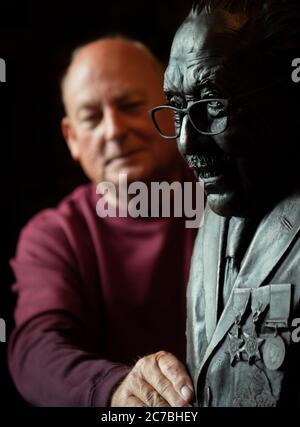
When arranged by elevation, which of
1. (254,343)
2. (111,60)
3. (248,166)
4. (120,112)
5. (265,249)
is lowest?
(254,343)

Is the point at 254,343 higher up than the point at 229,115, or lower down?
lower down

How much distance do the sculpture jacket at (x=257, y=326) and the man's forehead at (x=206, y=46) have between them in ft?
0.63

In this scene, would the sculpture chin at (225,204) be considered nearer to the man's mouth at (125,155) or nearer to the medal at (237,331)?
the medal at (237,331)

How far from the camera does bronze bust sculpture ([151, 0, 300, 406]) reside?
3.05ft

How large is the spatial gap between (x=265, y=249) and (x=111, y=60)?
0.71 m

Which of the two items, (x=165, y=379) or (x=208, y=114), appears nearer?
(x=208, y=114)

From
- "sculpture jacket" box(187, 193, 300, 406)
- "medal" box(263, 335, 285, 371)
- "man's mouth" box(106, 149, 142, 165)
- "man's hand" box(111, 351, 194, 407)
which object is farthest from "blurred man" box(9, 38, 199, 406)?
"medal" box(263, 335, 285, 371)

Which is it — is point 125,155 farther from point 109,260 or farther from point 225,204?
point 225,204

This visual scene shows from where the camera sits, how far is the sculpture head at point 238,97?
0.94 meters

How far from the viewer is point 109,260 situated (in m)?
1.61

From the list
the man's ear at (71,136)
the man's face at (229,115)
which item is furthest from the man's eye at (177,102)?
the man's ear at (71,136)

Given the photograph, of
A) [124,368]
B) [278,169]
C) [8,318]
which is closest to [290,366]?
[278,169]

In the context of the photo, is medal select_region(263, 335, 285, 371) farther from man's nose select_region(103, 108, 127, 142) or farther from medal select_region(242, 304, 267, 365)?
man's nose select_region(103, 108, 127, 142)

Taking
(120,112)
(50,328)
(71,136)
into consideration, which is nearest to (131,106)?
(120,112)
